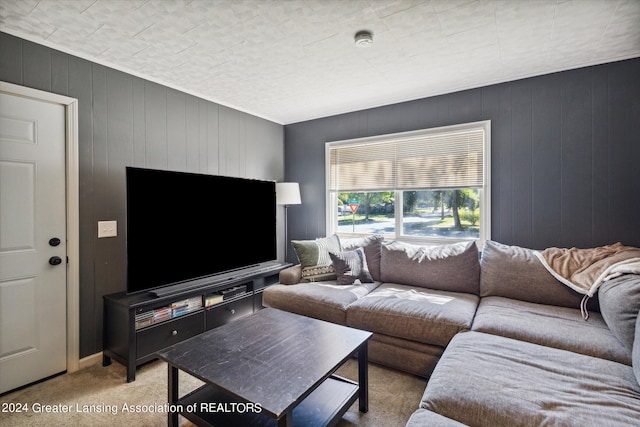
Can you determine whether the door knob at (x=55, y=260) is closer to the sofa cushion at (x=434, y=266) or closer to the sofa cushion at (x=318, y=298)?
the sofa cushion at (x=318, y=298)

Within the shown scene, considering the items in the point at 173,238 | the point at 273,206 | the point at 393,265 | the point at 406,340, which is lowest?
the point at 406,340

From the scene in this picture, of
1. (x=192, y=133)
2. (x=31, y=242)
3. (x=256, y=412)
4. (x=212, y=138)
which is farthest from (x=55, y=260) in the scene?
(x=256, y=412)

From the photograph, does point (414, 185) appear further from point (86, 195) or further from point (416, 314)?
point (86, 195)

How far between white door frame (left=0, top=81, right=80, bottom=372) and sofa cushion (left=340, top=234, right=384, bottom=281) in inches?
94.6

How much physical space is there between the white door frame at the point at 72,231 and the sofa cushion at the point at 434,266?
264 centimetres

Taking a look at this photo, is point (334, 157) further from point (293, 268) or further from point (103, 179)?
point (103, 179)

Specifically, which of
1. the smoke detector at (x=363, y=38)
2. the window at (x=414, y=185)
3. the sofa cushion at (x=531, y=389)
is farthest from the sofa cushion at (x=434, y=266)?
the smoke detector at (x=363, y=38)

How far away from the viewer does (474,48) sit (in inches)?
91.6

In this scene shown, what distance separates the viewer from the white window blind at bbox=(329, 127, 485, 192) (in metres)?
3.14

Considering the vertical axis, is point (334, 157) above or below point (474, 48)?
below

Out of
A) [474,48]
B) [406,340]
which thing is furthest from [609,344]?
[474,48]

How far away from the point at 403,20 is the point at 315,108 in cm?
185

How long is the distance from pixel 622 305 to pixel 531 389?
2.92 ft

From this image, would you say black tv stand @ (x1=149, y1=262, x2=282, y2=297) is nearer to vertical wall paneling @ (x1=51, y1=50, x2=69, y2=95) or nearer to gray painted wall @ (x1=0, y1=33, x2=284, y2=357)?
gray painted wall @ (x1=0, y1=33, x2=284, y2=357)
